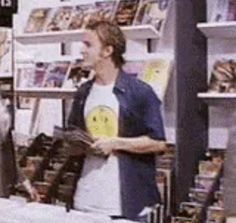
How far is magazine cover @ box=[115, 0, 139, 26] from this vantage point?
8.82 ft

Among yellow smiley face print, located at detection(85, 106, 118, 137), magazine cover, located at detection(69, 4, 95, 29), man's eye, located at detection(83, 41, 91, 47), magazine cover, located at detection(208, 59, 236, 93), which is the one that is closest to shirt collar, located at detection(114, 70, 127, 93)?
yellow smiley face print, located at detection(85, 106, 118, 137)

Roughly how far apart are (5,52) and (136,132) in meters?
0.97

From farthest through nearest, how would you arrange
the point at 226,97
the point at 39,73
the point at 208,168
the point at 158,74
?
the point at 39,73 → the point at 158,74 → the point at 208,168 → the point at 226,97

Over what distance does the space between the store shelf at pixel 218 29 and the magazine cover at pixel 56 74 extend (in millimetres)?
777

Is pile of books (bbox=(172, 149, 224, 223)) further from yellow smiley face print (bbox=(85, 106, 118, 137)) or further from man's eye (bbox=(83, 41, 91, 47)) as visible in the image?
man's eye (bbox=(83, 41, 91, 47))

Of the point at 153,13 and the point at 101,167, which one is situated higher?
the point at 153,13

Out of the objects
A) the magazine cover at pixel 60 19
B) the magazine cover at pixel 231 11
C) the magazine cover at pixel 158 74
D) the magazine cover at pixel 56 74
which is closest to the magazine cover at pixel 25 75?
the magazine cover at pixel 56 74

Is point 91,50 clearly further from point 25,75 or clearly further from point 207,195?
point 207,195

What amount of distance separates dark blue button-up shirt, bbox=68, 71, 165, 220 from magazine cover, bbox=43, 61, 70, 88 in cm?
34

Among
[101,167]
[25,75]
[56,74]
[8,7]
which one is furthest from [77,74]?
[8,7]

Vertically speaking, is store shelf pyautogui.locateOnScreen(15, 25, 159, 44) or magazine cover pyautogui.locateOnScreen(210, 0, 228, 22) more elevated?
magazine cover pyautogui.locateOnScreen(210, 0, 228, 22)

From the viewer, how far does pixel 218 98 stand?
7.88ft

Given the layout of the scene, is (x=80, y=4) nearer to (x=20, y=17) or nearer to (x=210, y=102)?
(x=20, y=17)

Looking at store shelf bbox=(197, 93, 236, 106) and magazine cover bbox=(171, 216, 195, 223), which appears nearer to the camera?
store shelf bbox=(197, 93, 236, 106)
